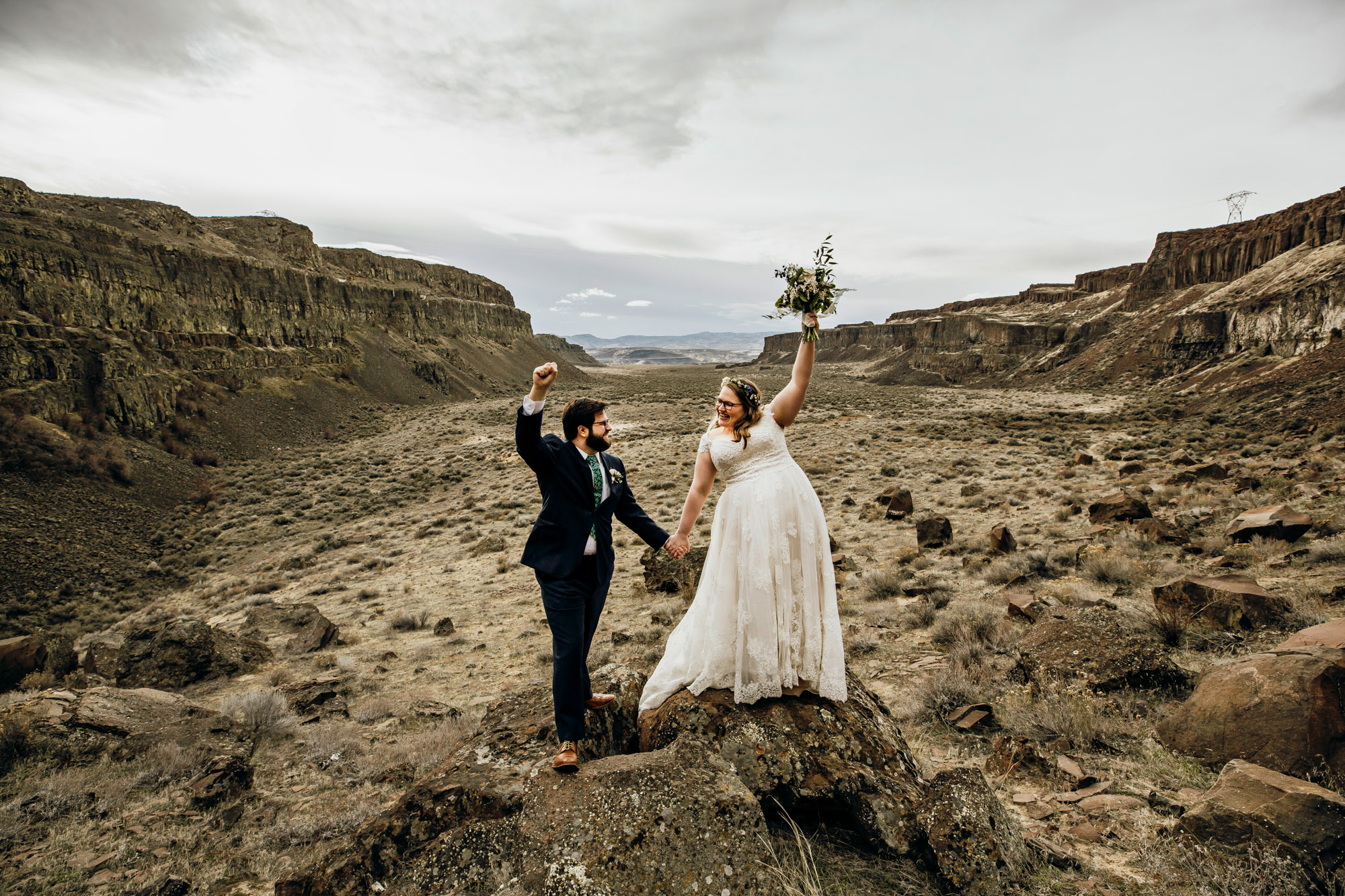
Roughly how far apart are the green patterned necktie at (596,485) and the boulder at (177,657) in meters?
6.96

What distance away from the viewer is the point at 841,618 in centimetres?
748

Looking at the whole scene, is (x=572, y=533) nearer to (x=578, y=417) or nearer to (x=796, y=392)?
(x=578, y=417)

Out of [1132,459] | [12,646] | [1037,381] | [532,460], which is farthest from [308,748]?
[1037,381]

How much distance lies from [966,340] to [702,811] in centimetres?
9994

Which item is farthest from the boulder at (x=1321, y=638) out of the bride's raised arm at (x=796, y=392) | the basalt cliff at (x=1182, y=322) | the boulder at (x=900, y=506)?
the basalt cliff at (x=1182, y=322)

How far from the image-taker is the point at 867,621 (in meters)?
6.92

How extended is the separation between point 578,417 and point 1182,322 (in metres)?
64.1

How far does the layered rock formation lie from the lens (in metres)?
24.3

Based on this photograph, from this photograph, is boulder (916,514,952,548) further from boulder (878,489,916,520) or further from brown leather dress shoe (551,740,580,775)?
brown leather dress shoe (551,740,580,775)

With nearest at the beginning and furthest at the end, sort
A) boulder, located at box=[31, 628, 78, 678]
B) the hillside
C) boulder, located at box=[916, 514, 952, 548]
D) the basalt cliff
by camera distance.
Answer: boulder, located at box=[31, 628, 78, 678]
boulder, located at box=[916, 514, 952, 548]
the hillside
the basalt cliff

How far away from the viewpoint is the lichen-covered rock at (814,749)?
270cm

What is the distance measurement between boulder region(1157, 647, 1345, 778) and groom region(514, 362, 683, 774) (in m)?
3.55

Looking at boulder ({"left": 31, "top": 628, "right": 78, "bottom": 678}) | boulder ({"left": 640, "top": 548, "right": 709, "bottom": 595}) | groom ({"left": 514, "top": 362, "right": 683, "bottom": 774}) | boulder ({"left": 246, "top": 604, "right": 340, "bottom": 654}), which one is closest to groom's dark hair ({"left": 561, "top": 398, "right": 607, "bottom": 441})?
groom ({"left": 514, "top": 362, "right": 683, "bottom": 774})

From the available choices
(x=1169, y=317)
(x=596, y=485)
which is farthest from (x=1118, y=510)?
(x=1169, y=317)
